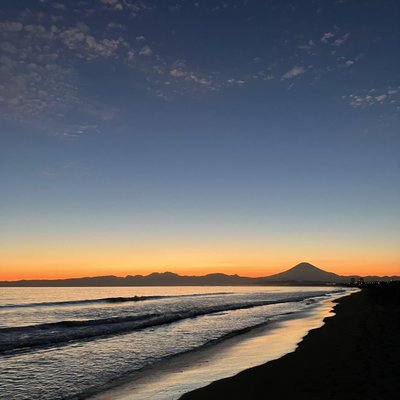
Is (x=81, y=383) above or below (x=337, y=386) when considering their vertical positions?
below

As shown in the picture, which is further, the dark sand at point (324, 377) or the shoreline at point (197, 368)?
the shoreline at point (197, 368)

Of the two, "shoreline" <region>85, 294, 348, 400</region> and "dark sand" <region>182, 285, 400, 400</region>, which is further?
"shoreline" <region>85, 294, 348, 400</region>

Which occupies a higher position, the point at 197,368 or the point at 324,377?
the point at 324,377

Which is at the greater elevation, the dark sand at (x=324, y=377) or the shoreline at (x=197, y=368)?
the dark sand at (x=324, y=377)

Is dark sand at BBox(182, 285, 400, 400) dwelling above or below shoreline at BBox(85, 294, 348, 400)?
above

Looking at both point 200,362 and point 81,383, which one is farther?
point 200,362

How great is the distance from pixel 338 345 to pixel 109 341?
1350 cm

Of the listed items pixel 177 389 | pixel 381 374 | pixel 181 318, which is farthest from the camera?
pixel 181 318

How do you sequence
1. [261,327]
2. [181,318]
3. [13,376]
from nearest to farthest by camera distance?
[13,376]
[261,327]
[181,318]

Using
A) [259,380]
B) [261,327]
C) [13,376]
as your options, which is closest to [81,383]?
[13,376]

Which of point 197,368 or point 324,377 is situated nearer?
point 324,377

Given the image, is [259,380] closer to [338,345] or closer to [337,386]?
[337,386]

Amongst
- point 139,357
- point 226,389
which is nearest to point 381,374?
point 226,389

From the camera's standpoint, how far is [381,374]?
1000 centimetres
